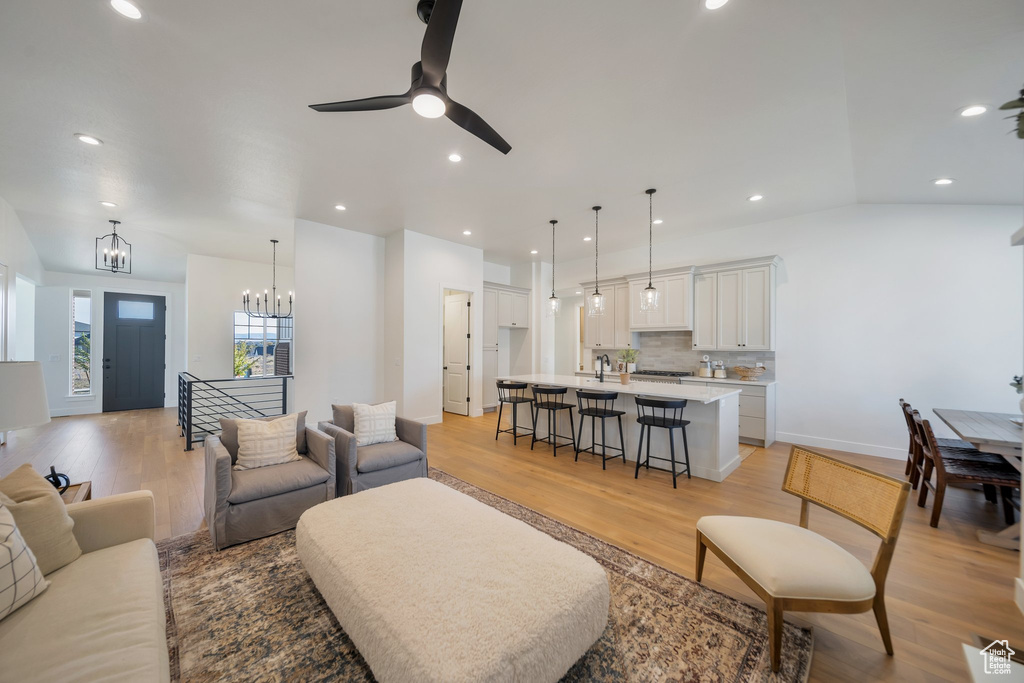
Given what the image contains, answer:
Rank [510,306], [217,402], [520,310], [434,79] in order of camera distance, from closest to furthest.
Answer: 1. [434,79]
2. [217,402]
3. [510,306]
4. [520,310]

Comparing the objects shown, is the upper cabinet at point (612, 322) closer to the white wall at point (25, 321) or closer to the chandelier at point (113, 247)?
the chandelier at point (113, 247)

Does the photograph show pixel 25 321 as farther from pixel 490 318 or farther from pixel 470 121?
pixel 470 121

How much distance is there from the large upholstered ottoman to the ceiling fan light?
2182mm

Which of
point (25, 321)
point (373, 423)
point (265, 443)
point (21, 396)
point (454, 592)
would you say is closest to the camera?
point (454, 592)

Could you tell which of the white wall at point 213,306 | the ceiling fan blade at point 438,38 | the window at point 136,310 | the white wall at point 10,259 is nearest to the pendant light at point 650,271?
the ceiling fan blade at point 438,38

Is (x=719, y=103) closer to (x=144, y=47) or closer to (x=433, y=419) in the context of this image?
(x=144, y=47)

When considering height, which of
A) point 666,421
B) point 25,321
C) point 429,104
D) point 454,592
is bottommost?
point 454,592

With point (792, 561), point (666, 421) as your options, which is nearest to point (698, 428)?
point (666, 421)

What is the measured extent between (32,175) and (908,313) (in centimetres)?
955

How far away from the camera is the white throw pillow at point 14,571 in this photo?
1262mm

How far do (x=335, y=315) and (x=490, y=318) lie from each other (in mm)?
2854

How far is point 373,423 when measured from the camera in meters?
3.38

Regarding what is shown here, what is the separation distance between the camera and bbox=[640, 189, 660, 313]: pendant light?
4285 millimetres

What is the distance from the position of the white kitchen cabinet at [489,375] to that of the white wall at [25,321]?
7549mm
